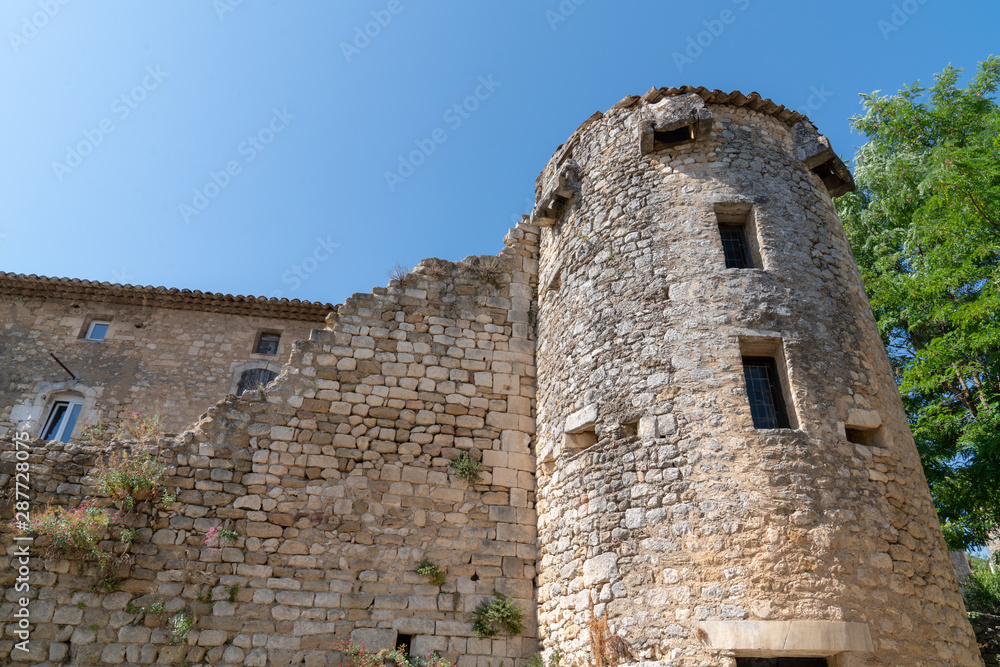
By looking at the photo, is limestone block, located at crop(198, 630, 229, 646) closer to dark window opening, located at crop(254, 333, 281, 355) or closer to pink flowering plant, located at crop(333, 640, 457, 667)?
pink flowering plant, located at crop(333, 640, 457, 667)

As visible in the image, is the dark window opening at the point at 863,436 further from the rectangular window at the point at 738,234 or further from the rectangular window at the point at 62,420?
the rectangular window at the point at 62,420

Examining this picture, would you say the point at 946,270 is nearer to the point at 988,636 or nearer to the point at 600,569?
the point at 988,636

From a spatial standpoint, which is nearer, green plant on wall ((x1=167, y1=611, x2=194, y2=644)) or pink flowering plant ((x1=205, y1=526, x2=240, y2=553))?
green plant on wall ((x1=167, y1=611, x2=194, y2=644))

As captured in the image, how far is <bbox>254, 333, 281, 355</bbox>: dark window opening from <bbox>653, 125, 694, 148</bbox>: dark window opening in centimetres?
838

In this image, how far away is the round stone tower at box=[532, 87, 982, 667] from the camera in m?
4.96

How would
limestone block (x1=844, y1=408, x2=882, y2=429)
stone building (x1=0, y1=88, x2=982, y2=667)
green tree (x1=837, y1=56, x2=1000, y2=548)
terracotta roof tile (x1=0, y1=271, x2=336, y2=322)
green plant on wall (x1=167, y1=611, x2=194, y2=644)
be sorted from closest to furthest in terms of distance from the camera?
stone building (x1=0, y1=88, x2=982, y2=667)
limestone block (x1=844, y1=408, x2=882, y2=429)
green plant on wall (x1=167, y1=611, x2=194, y2=644)
green tree (x1=837, y1=56, x2=1000, y2=548)
terracotta roof tile (x1=0, y1=271, x2=336, y2=322)

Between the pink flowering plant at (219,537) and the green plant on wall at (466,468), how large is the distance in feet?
8.85

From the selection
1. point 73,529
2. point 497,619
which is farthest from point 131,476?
point 497,619

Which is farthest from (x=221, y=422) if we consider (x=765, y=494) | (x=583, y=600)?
(x=765, y=494)

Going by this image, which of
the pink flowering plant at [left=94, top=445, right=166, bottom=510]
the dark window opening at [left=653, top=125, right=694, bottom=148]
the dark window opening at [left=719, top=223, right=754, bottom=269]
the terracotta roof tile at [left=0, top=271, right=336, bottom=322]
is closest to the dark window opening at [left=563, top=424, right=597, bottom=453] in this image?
the dark window opening at [left=719, top=223, right=754, bottom=269]

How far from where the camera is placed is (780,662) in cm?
502

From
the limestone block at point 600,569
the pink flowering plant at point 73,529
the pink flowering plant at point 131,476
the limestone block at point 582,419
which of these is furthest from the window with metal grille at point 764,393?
the pink flowering plant at point 73,529

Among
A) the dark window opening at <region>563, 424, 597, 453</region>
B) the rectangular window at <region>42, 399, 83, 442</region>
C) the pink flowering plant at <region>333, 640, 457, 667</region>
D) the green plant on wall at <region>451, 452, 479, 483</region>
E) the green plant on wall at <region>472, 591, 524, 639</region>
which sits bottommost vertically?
the pink flowering plant at <region>333, 640, 457, 667</region>

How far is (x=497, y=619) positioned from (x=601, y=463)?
2.21m
